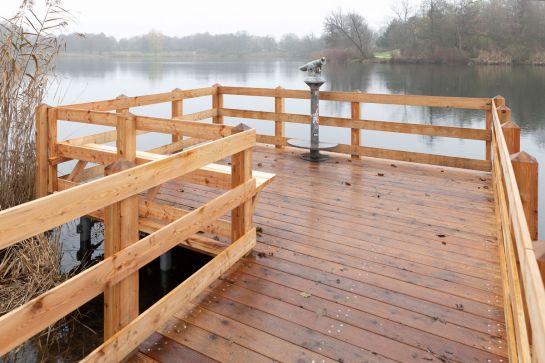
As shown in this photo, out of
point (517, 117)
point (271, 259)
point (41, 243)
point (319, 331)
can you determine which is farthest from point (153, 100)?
point (517, 117)

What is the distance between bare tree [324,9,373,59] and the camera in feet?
118

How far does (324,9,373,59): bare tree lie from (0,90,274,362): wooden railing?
111 feet

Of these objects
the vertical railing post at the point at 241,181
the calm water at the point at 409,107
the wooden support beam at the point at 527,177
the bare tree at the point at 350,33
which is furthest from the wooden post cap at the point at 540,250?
the bare tree at the point at 350,33

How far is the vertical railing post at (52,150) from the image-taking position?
14.1 feet

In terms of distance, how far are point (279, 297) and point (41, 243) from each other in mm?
2042

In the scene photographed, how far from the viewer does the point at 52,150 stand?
171 inches

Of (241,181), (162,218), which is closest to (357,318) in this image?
(241,181)

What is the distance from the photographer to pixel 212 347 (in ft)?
7.71

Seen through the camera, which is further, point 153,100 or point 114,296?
point 153,100

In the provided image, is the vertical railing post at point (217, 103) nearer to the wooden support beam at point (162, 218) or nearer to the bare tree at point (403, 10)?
the wooden support beam at point (162, 218)

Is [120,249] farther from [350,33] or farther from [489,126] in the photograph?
[350,33]

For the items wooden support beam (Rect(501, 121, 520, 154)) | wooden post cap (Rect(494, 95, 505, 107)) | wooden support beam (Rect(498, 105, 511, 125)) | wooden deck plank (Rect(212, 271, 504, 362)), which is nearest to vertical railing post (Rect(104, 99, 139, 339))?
wooden deck plank (Rect(212, 271, 504, 362))

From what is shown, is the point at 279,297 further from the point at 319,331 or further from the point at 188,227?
the point at 188,227

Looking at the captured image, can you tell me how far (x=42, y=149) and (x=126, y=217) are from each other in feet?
8.48
